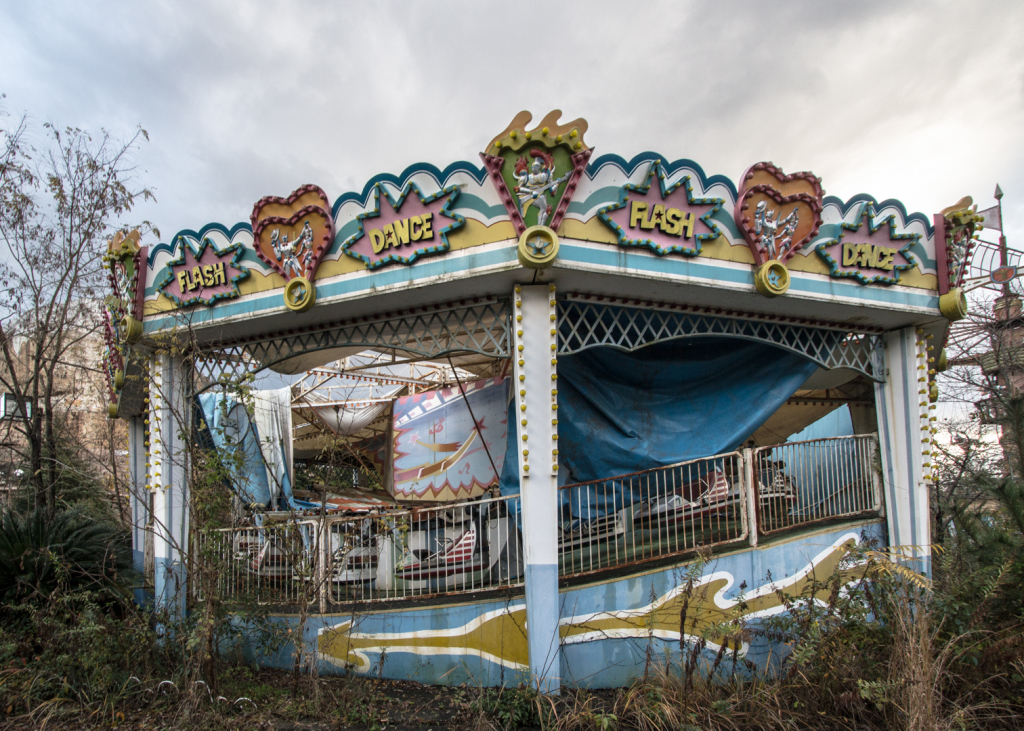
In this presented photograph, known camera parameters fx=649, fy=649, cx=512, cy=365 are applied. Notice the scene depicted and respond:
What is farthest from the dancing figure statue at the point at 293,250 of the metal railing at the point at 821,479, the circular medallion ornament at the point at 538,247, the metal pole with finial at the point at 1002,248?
the metal pole with finial at the point at 1002,248

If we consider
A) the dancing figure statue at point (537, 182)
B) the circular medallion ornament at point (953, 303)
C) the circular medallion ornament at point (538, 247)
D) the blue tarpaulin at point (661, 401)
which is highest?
the dancing figure statue at point (537, 182)

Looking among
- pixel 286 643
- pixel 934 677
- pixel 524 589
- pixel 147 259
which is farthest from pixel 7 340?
pixel 934 677

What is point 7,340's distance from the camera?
989cm

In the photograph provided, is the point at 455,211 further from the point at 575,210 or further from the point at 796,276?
the point at 796,276

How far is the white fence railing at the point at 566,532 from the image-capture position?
6.67m

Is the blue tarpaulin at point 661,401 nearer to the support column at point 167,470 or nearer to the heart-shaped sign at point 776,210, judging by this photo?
the heart-shaped sign at point 776,210

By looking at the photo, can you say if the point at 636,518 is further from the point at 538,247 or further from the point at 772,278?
the point at 538,247

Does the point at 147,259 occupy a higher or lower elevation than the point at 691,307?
higher

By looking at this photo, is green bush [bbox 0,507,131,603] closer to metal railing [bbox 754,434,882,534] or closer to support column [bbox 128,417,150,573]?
support column [bbox 128,417,150,573]

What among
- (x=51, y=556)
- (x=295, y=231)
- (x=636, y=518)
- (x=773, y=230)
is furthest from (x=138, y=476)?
(x=773, y=230)

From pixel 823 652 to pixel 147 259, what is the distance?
798 cm

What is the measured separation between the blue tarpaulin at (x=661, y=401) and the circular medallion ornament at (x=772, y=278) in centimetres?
153

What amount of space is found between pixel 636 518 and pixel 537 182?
439 centimetres

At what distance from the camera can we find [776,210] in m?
6.60
